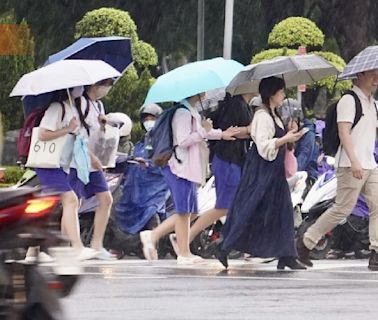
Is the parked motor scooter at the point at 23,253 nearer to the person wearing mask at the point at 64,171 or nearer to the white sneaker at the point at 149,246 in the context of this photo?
the person wearing mask at the point at 64,171

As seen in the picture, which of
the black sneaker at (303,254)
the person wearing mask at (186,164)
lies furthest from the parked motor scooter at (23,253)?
the black sneaker at (303,254)

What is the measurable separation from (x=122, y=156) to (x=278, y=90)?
358cm

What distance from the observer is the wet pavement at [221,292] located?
1012 centimetres

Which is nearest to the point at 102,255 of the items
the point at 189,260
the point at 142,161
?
the point at 189,260

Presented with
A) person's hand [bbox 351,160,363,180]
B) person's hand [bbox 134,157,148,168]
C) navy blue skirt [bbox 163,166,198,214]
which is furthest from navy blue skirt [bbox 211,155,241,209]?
person's hand [bbox 134,157,148,168]

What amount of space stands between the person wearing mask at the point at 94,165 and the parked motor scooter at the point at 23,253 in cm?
661

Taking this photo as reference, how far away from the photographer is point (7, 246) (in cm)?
708

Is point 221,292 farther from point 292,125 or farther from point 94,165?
point 94,165

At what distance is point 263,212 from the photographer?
13.1m

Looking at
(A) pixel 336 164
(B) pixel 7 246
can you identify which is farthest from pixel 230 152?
(B) pixel 7 246

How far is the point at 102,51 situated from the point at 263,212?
324 centimetres

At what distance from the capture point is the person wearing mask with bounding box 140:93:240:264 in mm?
13805

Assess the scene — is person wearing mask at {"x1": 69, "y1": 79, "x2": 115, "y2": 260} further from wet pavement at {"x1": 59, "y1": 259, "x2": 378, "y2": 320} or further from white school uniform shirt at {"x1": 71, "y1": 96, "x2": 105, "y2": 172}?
wet pavement at {"x1": 59, "y1": 259, "x2": 378, "y2": 320}

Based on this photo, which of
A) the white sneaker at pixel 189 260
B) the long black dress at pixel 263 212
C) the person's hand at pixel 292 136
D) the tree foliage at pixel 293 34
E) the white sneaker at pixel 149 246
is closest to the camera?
the person's hand at pixel 292 136
